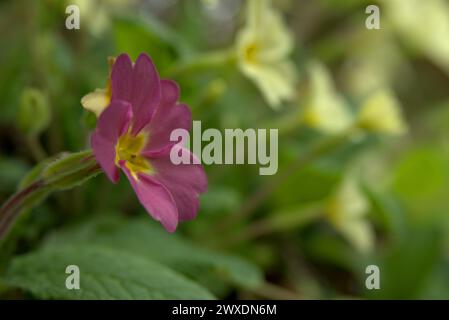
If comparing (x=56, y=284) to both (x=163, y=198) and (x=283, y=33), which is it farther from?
(x=283, y=33)

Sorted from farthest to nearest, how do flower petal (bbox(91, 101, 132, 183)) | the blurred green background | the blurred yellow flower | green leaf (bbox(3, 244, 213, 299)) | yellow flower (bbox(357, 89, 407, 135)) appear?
the blurred yellow flower < yellow flower (bbox(357, 89, 407, 135)) < the blurred green background < green leaf (bbox(3, 244, 213, 299)) < flower petal (bbox(91, 101, 132, 183))

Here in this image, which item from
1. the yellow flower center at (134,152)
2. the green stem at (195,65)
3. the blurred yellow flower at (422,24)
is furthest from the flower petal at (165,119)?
the blurred yellow flower at (422,24)

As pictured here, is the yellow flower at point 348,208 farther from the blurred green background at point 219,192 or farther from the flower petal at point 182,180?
the flower petal at point 182,180

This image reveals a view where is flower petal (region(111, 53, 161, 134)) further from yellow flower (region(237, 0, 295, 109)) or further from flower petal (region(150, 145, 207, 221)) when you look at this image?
yellow flower (region(237, 0, 295, 109))

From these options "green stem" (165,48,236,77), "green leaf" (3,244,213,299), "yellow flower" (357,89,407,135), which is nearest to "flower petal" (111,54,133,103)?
"green leaf" (3,244,213,299)

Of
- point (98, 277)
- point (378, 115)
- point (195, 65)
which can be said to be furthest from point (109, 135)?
point (378, 115)

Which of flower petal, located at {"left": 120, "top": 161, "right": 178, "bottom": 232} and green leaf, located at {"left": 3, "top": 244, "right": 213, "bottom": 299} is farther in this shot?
green leaf, located at {"left": 3, "top": 244, "right": 213, "bottom": 299}

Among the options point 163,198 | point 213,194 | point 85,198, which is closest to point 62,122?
point 85,198

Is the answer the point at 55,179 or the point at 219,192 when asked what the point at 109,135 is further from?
the point at 219,192
